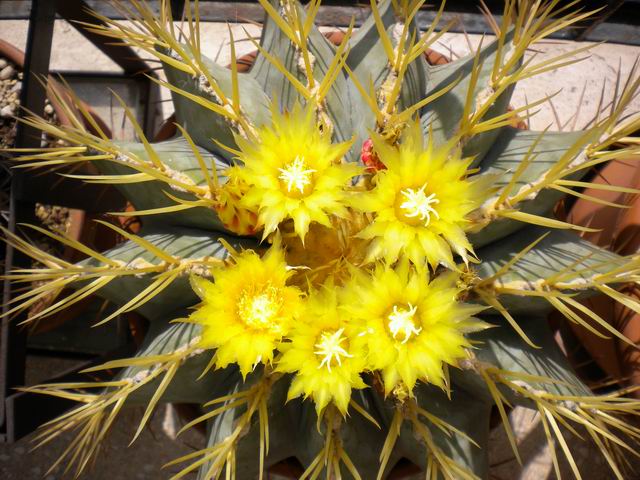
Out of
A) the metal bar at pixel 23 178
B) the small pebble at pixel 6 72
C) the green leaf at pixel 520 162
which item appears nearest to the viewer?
the green leaf at pixel 520 162

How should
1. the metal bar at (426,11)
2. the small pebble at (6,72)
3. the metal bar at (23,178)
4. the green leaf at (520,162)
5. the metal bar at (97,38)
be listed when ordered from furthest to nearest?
the metal bar at (426,11) → the small pebble at (6,72) → the metal bar at (97,38) → the metal bar at (23,178) → the green leaf at (520,162)

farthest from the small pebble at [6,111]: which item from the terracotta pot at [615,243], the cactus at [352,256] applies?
the terracotta pot at [615,243]

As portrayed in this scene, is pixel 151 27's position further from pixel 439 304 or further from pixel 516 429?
pixel 516 429

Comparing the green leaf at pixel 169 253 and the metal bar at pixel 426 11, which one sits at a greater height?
the metal bar at pixel 426 11

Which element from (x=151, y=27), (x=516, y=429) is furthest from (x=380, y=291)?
(x=516, y=429)

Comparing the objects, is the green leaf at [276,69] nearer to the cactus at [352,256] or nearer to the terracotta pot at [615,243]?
the cactus at [352,256]

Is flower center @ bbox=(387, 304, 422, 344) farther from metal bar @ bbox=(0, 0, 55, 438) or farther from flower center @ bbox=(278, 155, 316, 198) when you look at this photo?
metal bar @ bbox=(0, 0, 55, 438)

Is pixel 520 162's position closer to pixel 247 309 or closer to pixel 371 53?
pixel 371 53
